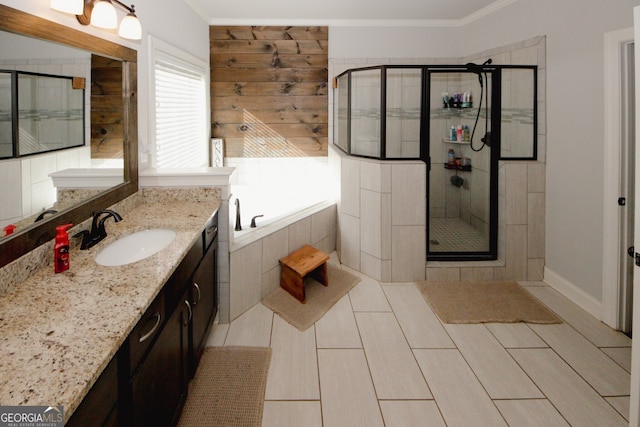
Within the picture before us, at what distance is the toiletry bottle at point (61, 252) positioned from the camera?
1480 mm

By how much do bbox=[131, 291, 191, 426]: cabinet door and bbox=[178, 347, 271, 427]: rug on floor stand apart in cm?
15

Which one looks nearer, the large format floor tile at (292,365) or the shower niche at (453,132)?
the large format floor tile at (292,365)

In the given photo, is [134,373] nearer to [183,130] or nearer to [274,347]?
[274,347]

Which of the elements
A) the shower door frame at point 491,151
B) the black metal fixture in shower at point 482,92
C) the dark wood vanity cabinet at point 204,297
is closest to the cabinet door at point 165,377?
the dark wood vanity cabinet at point 204,297

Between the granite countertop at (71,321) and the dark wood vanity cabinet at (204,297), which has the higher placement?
the granite countertop at (71,321)

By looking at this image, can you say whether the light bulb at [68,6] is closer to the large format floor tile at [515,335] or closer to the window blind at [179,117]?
the window blind at [179,117]

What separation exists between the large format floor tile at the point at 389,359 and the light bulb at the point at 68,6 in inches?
87.6

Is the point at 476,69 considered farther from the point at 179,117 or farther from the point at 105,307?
the point at 105,307

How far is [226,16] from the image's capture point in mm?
4340

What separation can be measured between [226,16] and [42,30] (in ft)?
10.1

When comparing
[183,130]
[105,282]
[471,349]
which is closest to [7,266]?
[105,282]

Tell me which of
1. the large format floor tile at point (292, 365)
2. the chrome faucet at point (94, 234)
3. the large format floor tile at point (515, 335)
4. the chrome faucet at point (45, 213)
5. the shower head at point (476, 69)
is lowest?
the large format floor tile at point (292, 365)

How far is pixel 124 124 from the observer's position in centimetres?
240

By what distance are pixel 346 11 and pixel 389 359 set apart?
3407mm
